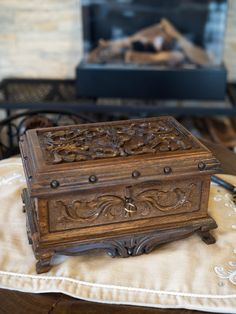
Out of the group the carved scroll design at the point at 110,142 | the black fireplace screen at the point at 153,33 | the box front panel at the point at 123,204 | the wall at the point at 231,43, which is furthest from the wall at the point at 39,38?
the box front panel at the point at 123,204

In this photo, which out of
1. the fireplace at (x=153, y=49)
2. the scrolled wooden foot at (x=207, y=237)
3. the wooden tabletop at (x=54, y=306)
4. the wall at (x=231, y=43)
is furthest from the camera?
the wall at (x=231, y=43)

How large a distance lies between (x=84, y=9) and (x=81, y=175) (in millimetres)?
1672

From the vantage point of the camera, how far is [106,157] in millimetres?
852

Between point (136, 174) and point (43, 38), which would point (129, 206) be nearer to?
point (136, 174)

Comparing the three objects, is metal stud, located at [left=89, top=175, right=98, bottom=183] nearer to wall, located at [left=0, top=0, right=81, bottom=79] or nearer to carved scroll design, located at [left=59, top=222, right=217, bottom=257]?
carved scroll design, located at [left=59, top=222, right=217, bottom=257]

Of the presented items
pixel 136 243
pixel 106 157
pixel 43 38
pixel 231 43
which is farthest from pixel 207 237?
pixel 43 38

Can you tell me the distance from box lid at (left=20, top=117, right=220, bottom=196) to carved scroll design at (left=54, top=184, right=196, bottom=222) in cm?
4

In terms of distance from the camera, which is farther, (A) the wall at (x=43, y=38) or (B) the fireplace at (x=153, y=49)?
(A) the wall at (x=43, y=38)

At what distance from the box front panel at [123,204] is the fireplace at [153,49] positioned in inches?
54.7

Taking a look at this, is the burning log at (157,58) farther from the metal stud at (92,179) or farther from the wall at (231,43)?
the metal stud at (92,179)

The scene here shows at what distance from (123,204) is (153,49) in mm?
1587

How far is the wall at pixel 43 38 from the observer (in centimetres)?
241

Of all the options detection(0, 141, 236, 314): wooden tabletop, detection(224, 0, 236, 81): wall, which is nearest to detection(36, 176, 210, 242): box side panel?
detection(0, 141, 236, 314): wooden tabletop

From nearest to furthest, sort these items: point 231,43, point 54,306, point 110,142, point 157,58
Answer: point 54,306
point 110,142
point 157,58
point 231,43
